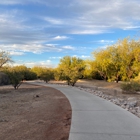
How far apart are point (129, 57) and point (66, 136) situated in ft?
137

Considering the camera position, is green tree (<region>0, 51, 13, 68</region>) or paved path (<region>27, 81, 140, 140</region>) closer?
paved path (<region>27, 81, 140, 140</region>)

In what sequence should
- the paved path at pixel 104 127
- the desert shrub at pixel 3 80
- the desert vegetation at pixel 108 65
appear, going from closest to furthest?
the paved path at pixel 104 127 → the desert shrub at pixel 3 80 → the desert vegetation at pixel 108 65

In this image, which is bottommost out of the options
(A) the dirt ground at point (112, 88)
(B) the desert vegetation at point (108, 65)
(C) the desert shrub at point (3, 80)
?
(A) the dirt ground at point (112, 88)

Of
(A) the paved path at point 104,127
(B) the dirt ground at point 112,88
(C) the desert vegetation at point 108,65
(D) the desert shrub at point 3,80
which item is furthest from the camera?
(C) the desert vegetation at point 108,65

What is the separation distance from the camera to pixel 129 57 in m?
46.0

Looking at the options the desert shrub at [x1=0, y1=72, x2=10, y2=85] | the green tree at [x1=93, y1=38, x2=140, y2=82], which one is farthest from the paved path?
the green tree at [x1=93, y1=38, x2=140, y2=82]

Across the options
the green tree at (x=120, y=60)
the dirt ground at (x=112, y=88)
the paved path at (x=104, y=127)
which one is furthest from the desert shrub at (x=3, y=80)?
the paved path at (x=104, y=127)

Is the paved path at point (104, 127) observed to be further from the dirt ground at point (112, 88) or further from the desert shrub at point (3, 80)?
the desert shrub at point (3, 80)

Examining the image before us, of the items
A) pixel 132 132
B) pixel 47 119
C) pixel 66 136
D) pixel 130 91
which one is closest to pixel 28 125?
pixel 47 119

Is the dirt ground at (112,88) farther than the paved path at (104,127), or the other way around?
the dirt ground at (112,88)

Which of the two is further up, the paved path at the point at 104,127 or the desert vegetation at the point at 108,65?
the desert vegetation at the point at 108,65

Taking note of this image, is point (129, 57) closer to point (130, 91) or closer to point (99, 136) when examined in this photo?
point (130, 91)

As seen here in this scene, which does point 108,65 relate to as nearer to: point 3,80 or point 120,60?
point 120,60

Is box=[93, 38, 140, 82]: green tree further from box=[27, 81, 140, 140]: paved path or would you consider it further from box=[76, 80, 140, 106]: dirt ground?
box=[27, 81, 140, 140]: paved path
